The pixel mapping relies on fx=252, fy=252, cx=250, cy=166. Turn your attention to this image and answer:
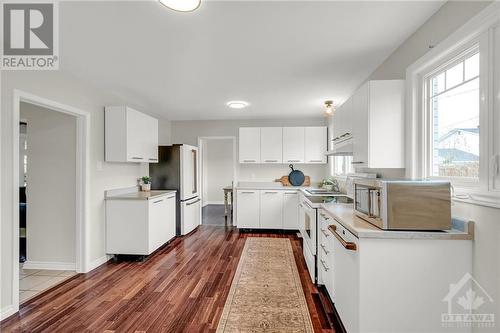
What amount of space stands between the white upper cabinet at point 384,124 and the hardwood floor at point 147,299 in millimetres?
1455

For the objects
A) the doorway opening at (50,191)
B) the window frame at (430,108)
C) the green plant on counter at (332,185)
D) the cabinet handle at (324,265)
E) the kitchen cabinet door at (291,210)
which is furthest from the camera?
the kitchen cabinet door at (291,210)

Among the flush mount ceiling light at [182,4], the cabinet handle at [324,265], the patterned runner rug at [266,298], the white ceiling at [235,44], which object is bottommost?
the patterned runner rug at [266,298]

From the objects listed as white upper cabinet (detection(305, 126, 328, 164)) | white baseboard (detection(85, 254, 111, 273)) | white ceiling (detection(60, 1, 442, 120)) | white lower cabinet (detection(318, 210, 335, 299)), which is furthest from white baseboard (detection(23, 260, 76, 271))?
white upper cabinet (detection(305, 126, 328, 164))

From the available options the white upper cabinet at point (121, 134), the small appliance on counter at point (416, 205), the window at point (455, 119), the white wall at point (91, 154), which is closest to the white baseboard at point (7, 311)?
the white wall at point (91, 154)

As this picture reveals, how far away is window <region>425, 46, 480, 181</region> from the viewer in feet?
5.06

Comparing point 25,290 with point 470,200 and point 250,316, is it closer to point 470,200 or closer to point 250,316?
point 250,316

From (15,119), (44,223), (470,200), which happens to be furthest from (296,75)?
(44,223)

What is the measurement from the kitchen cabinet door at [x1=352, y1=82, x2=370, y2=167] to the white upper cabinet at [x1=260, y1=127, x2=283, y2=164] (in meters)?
2.70

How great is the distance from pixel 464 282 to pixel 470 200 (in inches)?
19.6

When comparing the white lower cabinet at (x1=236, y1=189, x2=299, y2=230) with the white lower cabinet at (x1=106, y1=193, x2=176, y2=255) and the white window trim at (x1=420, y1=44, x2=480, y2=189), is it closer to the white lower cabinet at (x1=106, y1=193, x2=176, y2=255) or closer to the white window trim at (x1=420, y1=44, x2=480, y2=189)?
the white lower cabinet at (x1=106, y1=193, x2=176, y2=255)

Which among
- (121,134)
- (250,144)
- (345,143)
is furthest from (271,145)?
(121,134)

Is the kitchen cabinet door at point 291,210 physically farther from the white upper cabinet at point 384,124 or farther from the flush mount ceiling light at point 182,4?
the flush mount ceiling light at point 182,4

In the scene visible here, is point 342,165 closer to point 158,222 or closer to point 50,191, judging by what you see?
point 158,222

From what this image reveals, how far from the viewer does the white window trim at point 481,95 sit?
1.37m
